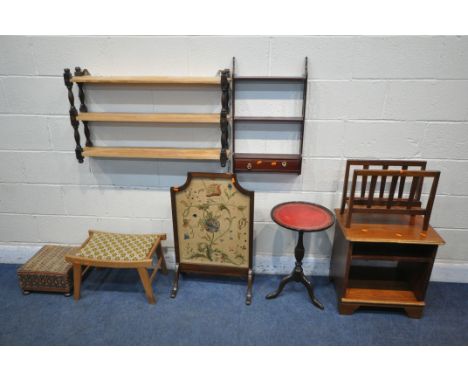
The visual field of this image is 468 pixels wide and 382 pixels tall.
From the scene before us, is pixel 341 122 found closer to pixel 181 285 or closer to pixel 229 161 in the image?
pixel 229 161

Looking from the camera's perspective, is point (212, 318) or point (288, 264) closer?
point (212, 318)

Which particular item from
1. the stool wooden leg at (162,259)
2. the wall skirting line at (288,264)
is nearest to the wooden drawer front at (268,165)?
the wall skirting line at (288,264)

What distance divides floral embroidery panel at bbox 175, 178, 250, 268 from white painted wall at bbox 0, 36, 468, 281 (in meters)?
0.18

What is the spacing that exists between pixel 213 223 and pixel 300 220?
0.63 m

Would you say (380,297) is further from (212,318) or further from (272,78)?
(272,78)

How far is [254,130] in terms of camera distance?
2342 mm

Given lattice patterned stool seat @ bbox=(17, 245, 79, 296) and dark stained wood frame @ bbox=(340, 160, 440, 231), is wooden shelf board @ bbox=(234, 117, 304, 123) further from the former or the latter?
lattice patterned stool seat @ bbox=(17, 245, 79, 296)

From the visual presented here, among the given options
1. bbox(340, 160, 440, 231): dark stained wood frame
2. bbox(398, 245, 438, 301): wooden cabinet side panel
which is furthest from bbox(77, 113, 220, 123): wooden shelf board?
bbox(398, 245, 438, 301): wooden cabinet side panel

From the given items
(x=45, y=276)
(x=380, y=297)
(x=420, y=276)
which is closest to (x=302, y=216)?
(x=380, y=297)

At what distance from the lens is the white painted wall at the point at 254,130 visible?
2.16 meters

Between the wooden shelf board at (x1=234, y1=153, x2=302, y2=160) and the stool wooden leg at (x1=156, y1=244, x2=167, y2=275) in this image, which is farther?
the stool wooden leg at (x1=156, y1=244, x2=167, y2=275)

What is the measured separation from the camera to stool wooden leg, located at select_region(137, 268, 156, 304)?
233cm

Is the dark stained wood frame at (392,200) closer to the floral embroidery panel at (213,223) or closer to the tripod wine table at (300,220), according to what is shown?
the tripod wine table at (300,220)

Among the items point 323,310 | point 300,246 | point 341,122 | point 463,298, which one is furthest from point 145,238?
point 463,298
